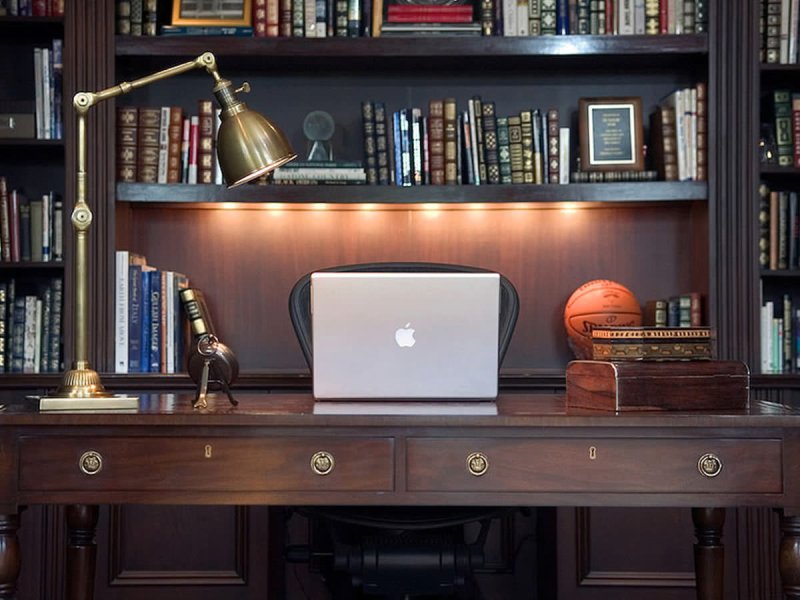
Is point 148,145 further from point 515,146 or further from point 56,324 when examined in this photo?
point 515,146

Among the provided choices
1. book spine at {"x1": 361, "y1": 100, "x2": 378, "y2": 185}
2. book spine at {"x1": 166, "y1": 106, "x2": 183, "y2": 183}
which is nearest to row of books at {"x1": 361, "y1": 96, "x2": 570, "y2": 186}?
book spine at {"x1": 361, "y1": 100, "x2": 378, "y2": 185}

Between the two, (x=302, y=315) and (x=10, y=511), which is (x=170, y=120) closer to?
(x=302, y=315)

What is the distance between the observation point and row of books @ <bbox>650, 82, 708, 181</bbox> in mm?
3682

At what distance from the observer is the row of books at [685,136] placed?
3682 millimetres

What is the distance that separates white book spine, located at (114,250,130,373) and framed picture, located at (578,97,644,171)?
1463 millimetres

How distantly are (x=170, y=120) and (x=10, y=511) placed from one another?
6.32 ft

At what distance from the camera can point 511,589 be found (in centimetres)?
378

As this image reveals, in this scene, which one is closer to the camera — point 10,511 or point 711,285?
point 10,511

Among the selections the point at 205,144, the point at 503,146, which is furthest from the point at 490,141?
the point at 205,144

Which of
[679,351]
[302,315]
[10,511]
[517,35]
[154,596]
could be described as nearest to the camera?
[10,511]

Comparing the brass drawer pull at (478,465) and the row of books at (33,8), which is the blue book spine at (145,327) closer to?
the row of books at (33,8)

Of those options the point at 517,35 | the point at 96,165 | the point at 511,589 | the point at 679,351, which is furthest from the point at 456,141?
the point at 679,351

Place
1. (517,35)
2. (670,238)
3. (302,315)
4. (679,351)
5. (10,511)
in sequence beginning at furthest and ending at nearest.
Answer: (670,238), (517,35), (302,315), (679,351), (10,511)

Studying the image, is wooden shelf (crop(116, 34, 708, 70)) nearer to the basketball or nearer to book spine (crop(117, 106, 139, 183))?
book spine (crop(117, 106, 139, 183))
